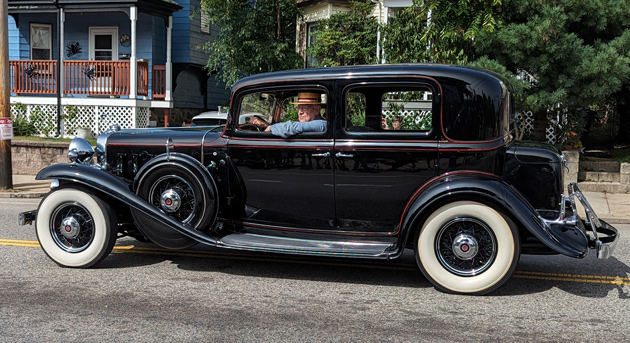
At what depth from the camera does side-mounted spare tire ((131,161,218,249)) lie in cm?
605

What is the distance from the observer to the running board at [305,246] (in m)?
5.53

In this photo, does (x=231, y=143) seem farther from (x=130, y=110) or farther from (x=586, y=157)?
(x=130, y=110)

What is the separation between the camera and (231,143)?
20.4 feet

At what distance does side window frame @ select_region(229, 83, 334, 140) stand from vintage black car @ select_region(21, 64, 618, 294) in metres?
0.01

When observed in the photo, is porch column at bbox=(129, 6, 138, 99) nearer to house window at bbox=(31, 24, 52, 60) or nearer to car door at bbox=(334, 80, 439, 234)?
house window at bbox=(31, 24, 52, 60)

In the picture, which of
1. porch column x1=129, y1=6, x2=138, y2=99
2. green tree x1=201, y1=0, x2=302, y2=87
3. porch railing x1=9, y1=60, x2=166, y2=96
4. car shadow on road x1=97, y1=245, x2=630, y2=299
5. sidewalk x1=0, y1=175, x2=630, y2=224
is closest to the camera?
car shadow on road x1=97, y1=245, x2=630, y2=299

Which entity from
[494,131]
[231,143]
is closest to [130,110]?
[231,143]

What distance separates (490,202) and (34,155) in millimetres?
14067

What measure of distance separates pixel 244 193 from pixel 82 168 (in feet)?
5.52

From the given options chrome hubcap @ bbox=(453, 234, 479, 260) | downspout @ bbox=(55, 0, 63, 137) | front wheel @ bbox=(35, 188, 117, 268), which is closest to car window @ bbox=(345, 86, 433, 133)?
chrome hubcap @ bbox=(453, 234, 479, 260)

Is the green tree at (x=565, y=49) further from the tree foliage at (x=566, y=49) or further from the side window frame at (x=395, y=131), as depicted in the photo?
the side window frame at (x=395, y=131)

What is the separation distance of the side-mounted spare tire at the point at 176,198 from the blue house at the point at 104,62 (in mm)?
14546

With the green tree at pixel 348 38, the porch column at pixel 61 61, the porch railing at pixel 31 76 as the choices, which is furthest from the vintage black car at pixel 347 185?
the porch railing at pixel 31 76

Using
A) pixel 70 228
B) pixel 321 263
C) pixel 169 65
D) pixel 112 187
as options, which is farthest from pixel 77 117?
pixel 321 263
